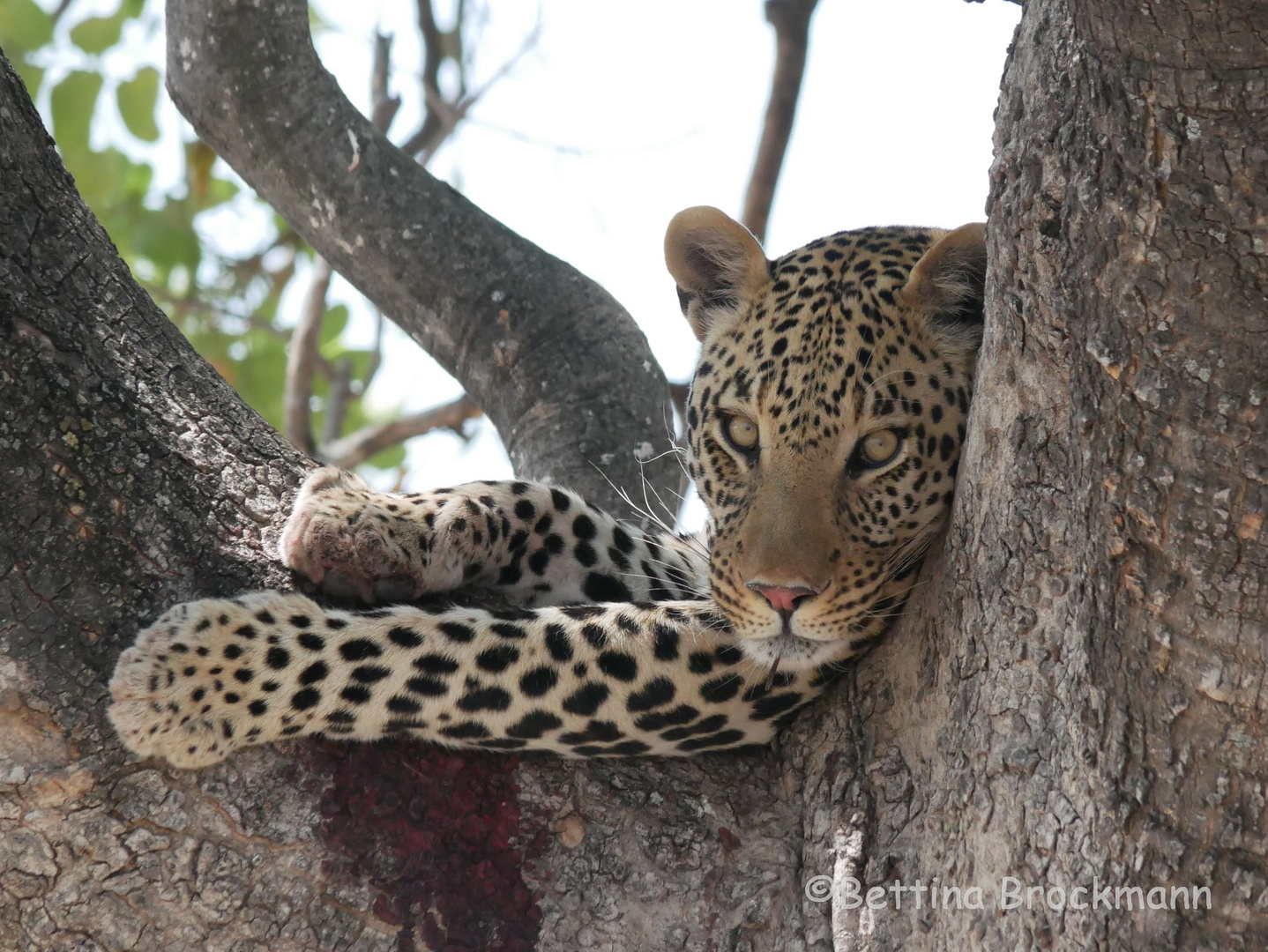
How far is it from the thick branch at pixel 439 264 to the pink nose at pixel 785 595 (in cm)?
183

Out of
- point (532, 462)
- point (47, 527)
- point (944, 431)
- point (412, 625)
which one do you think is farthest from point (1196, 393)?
point (532, 462)

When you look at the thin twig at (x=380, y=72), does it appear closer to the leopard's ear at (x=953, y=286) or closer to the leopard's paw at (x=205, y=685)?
the leopard's ear at (x=953, y=286)

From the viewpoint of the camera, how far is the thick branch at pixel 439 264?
16.4 ft

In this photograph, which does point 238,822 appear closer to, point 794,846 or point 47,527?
point 47,527

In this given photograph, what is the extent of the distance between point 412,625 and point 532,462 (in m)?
2.11

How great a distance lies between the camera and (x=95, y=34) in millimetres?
6254

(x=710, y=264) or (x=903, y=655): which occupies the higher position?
(x=710, y=264)

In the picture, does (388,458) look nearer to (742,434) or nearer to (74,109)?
(74,109)

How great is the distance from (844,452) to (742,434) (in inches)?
13.6

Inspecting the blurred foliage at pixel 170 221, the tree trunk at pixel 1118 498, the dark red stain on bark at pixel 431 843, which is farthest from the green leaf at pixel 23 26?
the tree trunk at pixel 1118 498

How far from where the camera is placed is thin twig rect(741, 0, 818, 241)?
28.4ft

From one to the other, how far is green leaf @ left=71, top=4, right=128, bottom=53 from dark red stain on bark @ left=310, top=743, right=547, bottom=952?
4642mm

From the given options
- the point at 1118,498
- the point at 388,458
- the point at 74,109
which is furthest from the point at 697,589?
the point at 388,458

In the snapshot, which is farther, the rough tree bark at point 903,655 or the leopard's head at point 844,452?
the leopard's head at point 844,452
